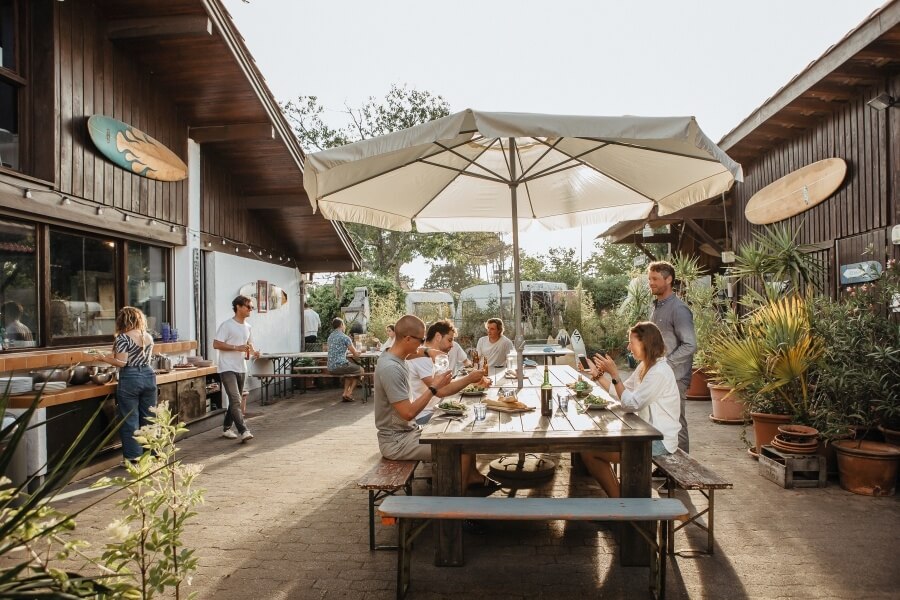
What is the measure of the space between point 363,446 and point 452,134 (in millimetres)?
4055

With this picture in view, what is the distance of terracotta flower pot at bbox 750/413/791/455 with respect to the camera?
17.1 feet

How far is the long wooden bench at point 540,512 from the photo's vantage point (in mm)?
2635

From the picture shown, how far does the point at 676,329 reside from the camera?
4539 millimetres

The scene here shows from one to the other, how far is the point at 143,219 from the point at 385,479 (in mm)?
5439

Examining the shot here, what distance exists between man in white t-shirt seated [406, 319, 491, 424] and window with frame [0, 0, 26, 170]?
14.3 ft

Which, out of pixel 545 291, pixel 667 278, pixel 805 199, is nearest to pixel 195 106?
pixel 667 278

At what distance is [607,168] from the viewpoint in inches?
192

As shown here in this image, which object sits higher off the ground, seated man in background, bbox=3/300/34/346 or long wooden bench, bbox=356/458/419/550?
seated man in background, bbox=3/300/34/346

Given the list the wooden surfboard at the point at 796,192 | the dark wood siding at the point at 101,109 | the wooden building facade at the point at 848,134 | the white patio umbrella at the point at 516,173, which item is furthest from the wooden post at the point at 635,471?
the dark wood siding at the point at 101,109

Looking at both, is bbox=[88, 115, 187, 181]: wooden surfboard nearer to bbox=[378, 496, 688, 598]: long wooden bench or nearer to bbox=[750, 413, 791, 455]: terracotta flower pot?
bbox=[378, 496, 688, 598]: long wooden bench

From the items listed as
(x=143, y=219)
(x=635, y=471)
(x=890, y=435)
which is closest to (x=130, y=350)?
(x=143, y=219)

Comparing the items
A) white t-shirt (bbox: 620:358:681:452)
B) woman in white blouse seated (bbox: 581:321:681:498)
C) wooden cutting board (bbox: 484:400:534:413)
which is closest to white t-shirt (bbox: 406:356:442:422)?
wooden cutting board (bbox: 484:400:534:413)

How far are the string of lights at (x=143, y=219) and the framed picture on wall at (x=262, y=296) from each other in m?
0.53

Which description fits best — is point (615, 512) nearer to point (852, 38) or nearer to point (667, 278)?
point (667, 278)
